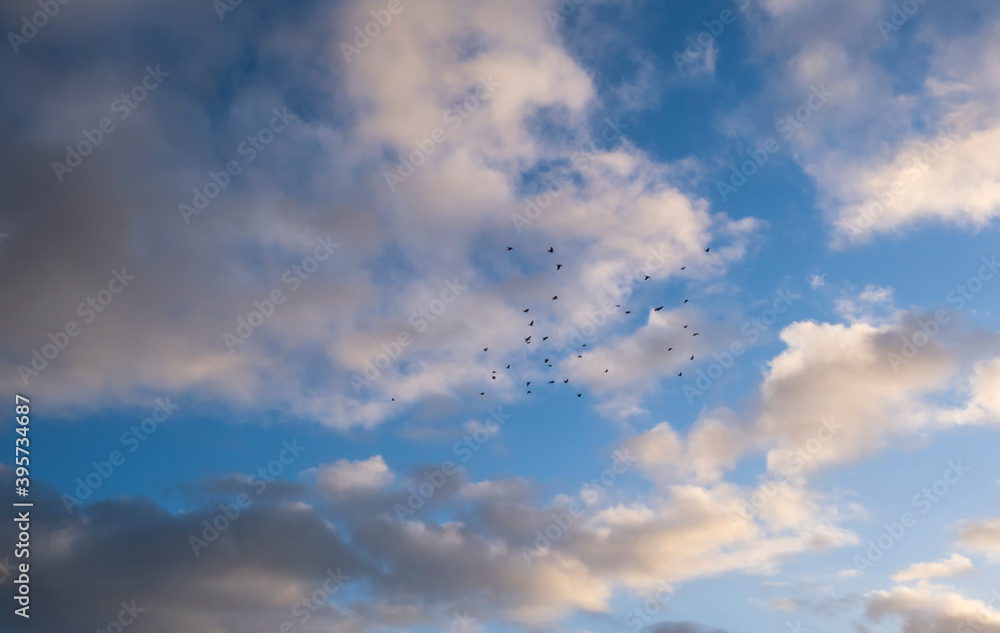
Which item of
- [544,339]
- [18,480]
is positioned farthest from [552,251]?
[18,480]

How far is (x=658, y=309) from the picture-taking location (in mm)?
127438

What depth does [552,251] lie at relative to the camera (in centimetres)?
12231

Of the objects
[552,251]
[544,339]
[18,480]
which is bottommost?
[18,480]

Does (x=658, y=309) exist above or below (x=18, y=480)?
above

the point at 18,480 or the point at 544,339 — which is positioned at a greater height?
the point at 544,339

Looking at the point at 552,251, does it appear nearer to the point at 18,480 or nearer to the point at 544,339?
the point at 544,339

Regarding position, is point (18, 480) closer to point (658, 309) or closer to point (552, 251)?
point (552, 251)

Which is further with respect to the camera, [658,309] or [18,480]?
[658,309]

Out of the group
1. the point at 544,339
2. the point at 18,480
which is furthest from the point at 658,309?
the point at 18,480

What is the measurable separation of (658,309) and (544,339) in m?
25.4

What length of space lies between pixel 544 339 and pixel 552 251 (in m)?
19.2

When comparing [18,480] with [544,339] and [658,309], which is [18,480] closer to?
[544,339]

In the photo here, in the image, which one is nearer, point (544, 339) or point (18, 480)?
point (18, 480)
